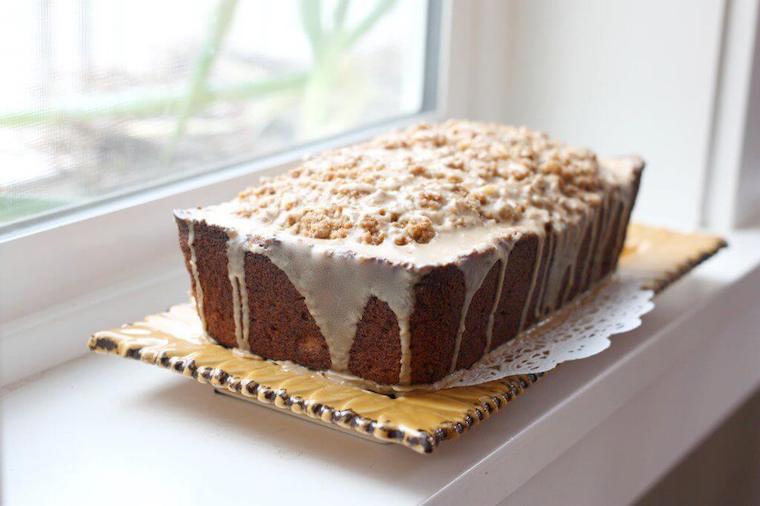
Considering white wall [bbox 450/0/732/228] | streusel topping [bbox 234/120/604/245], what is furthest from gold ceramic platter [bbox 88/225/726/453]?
white wall [bbox 450/0/732/228]

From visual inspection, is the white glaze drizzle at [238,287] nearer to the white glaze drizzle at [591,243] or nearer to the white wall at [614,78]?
the white glaze drizzle at [591,243]

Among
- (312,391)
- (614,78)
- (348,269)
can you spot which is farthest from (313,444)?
(614,78)

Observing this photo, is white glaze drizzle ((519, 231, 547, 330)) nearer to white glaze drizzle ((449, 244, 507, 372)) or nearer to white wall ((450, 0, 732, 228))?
white glaze drizzle ((449, 244, 507, 372))

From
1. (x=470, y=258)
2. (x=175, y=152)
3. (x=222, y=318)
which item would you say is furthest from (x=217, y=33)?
(x=470, y=258)

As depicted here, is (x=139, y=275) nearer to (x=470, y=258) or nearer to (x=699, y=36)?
(x=470, y=258)

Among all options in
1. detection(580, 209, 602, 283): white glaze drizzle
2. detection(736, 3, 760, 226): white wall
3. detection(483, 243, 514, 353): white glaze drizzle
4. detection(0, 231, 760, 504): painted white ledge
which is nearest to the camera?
detection(0, 231, 760, 504): painted white ledge
